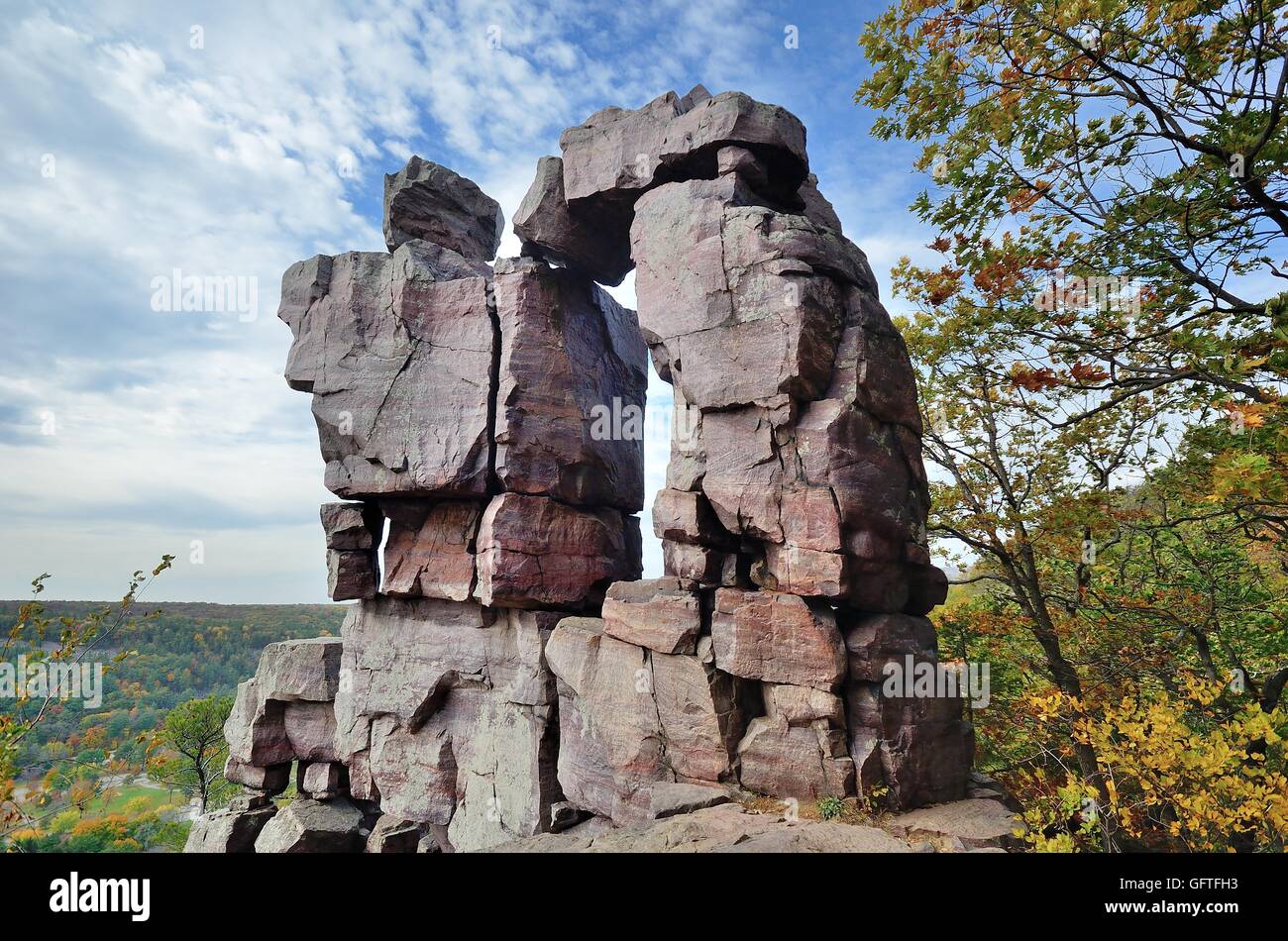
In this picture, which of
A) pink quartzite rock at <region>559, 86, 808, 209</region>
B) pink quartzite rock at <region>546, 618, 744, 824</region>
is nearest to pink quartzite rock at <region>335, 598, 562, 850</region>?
pink quartzite rock at <region>546, 618, 744, 824</region>

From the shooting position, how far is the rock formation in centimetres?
960

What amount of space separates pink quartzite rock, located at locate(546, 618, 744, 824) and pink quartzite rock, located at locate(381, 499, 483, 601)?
3.29 metres

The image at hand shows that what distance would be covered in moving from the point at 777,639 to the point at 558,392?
24.1 feet

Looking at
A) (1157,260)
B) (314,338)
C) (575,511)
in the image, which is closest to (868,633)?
(1157,260)

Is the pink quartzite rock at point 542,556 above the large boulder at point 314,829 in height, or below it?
above

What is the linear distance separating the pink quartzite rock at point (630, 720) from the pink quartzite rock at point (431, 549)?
3293 mm

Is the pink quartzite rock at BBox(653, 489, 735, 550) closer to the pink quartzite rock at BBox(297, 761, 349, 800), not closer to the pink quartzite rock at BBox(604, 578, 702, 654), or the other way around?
the pink quartzite rock at BBox(604, 578, 702, 654)

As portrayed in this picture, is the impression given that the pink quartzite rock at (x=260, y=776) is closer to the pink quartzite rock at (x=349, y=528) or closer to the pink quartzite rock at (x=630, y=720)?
the pink quartzite rock at (x=349, y=528)

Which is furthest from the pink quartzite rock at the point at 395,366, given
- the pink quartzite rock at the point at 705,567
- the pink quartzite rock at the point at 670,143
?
the pink quartzite rock at the point at 705,567

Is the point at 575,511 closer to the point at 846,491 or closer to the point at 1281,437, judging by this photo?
the point at 846,491

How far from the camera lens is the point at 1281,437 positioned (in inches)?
267

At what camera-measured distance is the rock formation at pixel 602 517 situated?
9602 millimetres

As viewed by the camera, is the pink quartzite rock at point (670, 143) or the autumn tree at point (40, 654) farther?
the pink quartzite rock at point (670, 143)

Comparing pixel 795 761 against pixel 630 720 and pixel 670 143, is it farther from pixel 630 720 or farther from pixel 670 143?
pixel 670 143
